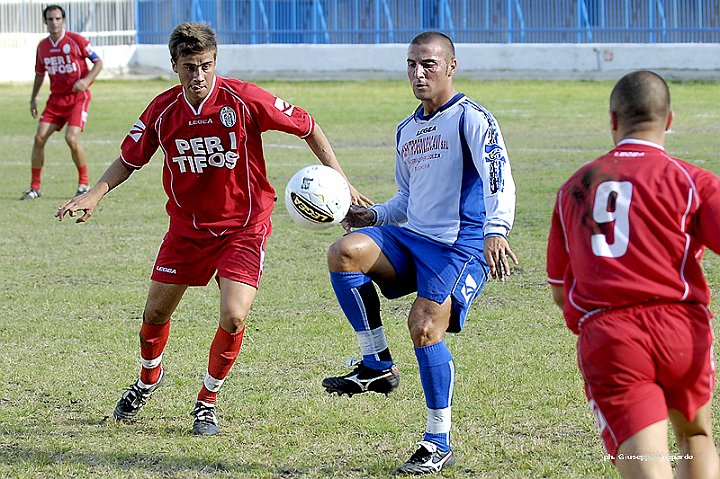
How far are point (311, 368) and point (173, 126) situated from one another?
1.82 meters

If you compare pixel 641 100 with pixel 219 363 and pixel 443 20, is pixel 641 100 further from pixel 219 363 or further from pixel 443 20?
pixel 443 20

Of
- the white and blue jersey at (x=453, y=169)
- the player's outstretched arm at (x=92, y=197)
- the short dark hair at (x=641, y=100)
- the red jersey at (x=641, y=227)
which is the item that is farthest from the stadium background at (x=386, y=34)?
the red jersey at (x=641, y=227)

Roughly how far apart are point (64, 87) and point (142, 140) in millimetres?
8986

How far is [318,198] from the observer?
5.47 metres

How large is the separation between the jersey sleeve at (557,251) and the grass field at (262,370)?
138 centimetres

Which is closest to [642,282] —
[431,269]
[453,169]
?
[431,269]

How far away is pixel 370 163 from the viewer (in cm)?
1606

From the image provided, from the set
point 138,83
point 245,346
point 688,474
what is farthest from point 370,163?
point 138,83

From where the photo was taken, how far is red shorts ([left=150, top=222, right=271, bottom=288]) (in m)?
5.65

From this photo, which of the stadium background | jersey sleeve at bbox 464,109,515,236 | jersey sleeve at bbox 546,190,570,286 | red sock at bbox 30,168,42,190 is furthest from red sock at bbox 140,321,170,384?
the stadium background

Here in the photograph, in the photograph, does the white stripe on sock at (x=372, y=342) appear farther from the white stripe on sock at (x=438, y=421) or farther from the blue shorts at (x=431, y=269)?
the white stripe on sock at (x=438, y=421)

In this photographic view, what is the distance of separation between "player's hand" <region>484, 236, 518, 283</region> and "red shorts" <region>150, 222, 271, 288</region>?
4.38 feet

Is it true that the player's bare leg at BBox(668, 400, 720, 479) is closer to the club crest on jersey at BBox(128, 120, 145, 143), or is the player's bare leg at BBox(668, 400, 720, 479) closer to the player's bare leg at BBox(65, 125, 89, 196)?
the club crest on jersey at BBox(128, 120, 145, 143)

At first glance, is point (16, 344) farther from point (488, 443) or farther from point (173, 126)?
point (488, 443)
